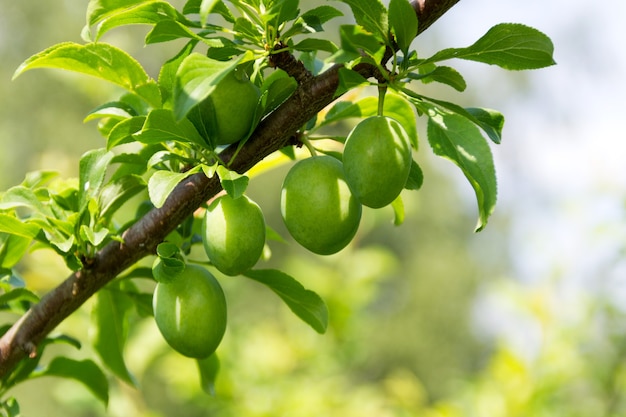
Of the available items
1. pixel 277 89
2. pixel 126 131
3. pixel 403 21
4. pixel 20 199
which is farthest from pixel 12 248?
pixel 403 21

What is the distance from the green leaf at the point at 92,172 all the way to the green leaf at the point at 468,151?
0.28m

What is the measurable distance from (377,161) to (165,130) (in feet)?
0.52

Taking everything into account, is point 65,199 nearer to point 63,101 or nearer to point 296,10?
point 296,10

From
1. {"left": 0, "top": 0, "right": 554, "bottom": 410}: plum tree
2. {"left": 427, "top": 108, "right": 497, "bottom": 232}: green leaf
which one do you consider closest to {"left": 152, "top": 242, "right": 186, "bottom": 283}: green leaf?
{"left": 0, "top": 0, "right": 554, "bottom": 410}: plum tree

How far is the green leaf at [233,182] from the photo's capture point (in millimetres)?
514

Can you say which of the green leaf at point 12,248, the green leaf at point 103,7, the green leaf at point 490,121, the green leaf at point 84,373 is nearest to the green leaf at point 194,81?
the green leaf at point 103,7

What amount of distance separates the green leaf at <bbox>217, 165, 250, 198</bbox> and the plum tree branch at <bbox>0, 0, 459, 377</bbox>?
1.6 inches

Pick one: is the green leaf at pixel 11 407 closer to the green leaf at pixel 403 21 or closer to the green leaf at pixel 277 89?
the green leaf at pixel 277 89

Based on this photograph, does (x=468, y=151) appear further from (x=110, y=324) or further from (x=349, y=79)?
(x=110, y=324)

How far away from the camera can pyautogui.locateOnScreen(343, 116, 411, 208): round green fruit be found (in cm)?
52

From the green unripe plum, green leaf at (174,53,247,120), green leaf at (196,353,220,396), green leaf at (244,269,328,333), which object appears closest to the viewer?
green leaf at (174,53,247,120)

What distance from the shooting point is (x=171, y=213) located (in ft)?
1.91

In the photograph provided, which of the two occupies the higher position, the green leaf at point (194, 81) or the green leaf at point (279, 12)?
the green leaf at point (279, 12)

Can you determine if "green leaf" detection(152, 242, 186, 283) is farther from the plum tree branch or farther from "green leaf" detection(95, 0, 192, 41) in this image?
"green leaf" detection(95, 0, 192, 41)
